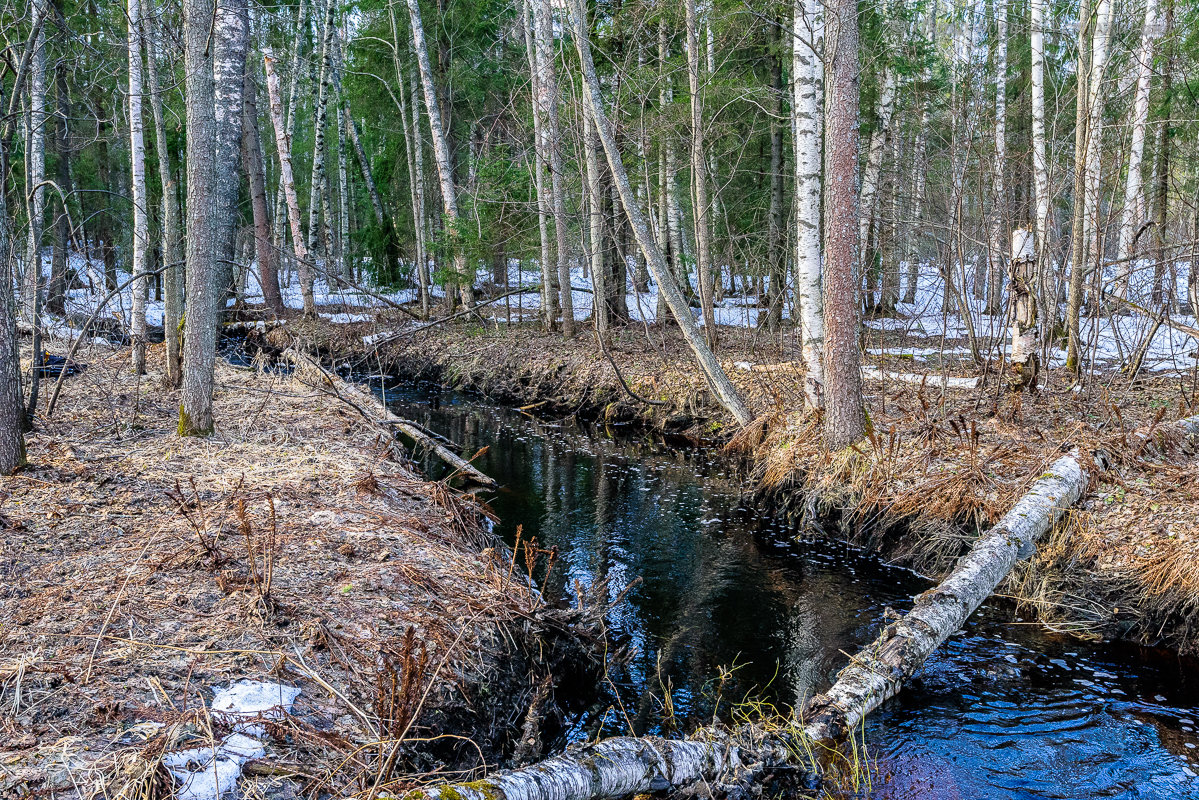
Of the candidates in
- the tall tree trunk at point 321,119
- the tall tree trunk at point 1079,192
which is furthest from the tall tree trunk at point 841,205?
the tall tree trunk at point 321,119

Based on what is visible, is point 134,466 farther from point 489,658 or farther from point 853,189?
point 853,189

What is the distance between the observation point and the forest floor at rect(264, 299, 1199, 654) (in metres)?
5.59

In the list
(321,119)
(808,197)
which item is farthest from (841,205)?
(321,119)

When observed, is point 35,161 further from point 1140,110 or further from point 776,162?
point 1140,110

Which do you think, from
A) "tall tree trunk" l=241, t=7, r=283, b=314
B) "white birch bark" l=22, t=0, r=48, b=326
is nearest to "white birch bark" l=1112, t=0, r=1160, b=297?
"white birch bark" l=22, t=0, r=48, b=326

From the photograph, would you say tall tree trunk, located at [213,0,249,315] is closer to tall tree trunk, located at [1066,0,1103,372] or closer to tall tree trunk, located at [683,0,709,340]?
tall tree trunk, located at [683,0,709,340]

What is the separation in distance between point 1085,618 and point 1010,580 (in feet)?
1.96

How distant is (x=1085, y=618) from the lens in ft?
18.6

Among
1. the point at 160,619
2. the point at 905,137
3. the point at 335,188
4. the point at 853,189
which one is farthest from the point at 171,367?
the point at 335,188

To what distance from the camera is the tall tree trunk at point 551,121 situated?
13055 mm

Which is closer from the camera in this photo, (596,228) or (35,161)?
(35,161)

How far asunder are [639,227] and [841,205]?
290 cm

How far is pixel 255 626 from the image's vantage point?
12.4ft

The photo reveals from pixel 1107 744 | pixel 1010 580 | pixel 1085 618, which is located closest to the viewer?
pixel 1107 744
